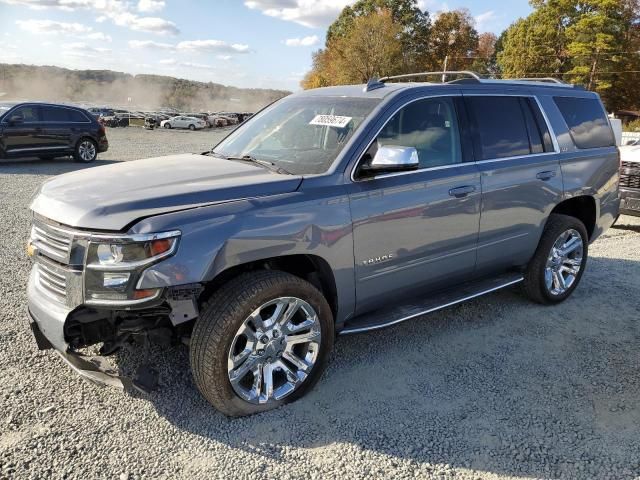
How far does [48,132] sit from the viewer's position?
46.2 feet

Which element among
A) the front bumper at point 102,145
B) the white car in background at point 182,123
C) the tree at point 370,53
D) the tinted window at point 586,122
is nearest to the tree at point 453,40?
the tree at point 370,53

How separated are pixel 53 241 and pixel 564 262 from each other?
4.31 metres

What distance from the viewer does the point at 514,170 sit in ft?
14.0

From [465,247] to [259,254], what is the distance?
1.79 meters

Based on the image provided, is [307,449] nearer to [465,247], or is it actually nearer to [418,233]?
[418,233]

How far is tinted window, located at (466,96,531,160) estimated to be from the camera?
13.5 ft

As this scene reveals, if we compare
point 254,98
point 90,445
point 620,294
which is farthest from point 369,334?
point 254,98

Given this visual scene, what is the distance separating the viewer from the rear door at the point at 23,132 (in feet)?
43.4

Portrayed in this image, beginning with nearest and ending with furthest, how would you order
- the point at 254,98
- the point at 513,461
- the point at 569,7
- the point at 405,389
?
the point at 513,461, the point at 405,389, the point at 569,7, the point at 254,98

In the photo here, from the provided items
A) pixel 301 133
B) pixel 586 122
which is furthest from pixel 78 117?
pixel 586 122

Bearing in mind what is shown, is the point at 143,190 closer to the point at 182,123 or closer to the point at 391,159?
the point at 391,159

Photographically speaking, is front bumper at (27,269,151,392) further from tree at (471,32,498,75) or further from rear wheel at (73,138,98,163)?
tree at (471,32,498,75)

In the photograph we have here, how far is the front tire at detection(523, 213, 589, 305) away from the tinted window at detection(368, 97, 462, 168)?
1400mm

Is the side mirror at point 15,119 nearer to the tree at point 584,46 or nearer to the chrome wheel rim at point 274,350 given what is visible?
the chrome wheel rim at point 274,350
